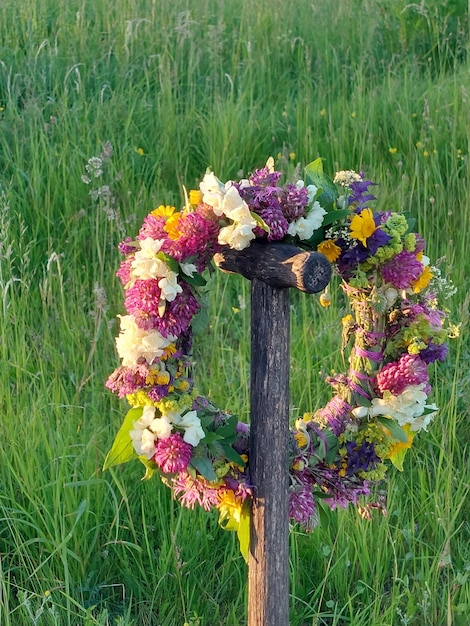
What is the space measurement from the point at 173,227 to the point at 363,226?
361 mm

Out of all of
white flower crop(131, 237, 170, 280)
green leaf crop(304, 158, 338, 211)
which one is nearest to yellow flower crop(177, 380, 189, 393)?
white flower crop(131, 237, 170, 280)

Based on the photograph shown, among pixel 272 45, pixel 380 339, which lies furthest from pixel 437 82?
pixel 380 339

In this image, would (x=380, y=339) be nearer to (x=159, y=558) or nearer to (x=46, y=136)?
(x=159, y=558)

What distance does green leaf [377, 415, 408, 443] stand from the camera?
170cm

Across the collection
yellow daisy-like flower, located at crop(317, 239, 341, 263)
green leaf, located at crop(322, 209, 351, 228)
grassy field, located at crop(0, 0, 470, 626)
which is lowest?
grassy field, located at crop(0, 0, 470, 626)

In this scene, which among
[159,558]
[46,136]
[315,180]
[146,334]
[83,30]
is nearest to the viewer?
[146,334]

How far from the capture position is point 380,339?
174 centimetres

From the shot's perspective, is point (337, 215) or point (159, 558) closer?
point (337, 215)

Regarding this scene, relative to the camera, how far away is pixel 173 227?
1503mm

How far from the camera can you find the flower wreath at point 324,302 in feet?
4.89

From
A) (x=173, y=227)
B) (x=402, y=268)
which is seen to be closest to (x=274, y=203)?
(x=173, y=227)

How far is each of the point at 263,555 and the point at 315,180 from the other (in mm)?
743

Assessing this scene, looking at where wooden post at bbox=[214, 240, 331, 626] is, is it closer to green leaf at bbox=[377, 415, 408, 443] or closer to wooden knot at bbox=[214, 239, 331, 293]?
wooden knot at bbox=[214, 239, 331, 293]

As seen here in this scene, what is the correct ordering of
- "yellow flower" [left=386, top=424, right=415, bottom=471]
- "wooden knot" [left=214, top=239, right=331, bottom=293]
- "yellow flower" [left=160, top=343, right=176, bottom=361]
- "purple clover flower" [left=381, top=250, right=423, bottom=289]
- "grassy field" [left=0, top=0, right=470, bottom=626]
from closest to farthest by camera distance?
"wooden knot" [left=214, top=239, right=331, bottom=293] < "yellow flower" [left=160, top=343, right=176, bottom=361] < "purple clover flower" [left=381, top=250, right=423, bottom=289] < "yellow flower" [left=386, top=424, right=415, bottom=471] < "grassy field" [left=0, top=0, right=470, bottom=626]
